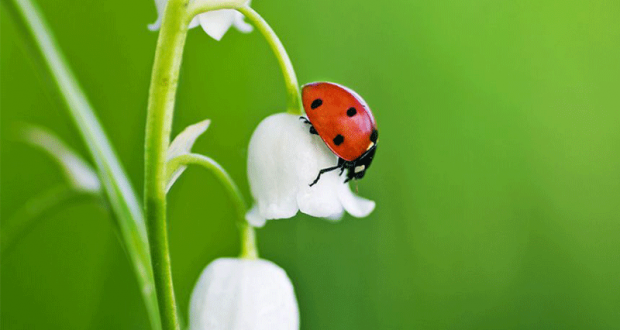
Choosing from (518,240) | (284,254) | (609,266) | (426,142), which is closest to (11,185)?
(284,254)

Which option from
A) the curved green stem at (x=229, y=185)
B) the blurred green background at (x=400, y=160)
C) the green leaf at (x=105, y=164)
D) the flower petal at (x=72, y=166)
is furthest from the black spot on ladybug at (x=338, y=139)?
the blurred green background at (x=400, y=160)

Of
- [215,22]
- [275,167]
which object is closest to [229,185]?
[275,167]

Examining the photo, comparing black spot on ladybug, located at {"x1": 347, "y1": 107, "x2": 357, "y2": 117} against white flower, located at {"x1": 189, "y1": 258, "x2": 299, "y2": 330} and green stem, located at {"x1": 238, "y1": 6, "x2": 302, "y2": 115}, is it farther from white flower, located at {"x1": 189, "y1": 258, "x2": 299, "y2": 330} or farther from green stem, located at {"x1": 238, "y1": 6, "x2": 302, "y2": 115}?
white flower, located at {"x1": 189, "y1": 258, "x2": 299, "y2": 330}

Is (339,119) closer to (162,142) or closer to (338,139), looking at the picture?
(338,139)

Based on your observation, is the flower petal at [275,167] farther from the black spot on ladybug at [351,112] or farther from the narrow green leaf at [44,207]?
the narrow green leaf at [44,207]

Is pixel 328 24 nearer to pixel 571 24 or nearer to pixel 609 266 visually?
pixel 571 24
